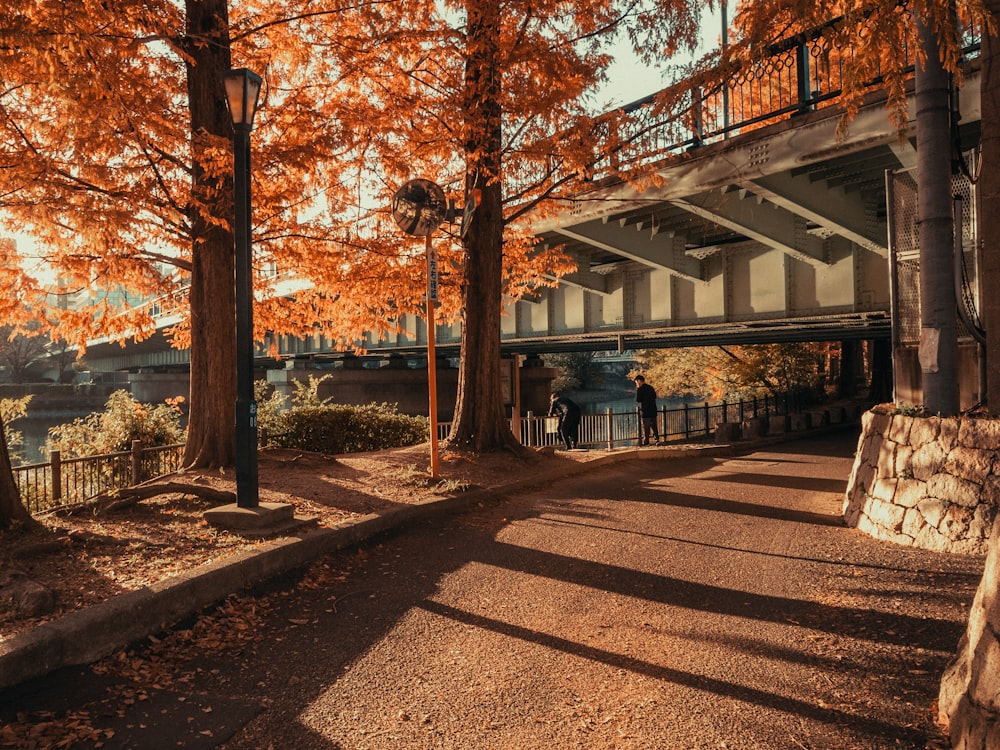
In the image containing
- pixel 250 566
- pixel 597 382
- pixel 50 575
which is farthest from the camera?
pixel 597 382

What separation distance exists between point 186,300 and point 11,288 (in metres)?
2.87

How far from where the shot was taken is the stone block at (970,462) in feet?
18.7

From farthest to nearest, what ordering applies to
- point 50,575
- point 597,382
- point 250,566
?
point 597,382
point 250,566
point 50,575

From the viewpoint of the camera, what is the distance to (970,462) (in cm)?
582

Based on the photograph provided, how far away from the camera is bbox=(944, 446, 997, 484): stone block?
5688mm

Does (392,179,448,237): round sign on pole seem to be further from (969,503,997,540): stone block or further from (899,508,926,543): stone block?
(969,503,997,540): stone block

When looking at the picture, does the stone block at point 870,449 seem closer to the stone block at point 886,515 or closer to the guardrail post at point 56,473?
the stone block at point 886,515

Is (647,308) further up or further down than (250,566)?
further up

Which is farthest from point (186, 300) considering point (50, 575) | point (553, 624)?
point (553, 624)

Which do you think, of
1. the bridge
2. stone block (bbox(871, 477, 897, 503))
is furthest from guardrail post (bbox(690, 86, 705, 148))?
stone block (bbox(871, 477, 897, 503))

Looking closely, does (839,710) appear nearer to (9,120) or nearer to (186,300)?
(9,120)

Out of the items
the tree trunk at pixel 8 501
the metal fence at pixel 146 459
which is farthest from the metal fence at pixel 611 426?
the tree trunk at pixel 8 501

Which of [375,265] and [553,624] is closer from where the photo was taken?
[553,624]

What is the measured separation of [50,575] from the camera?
486 centimetres
